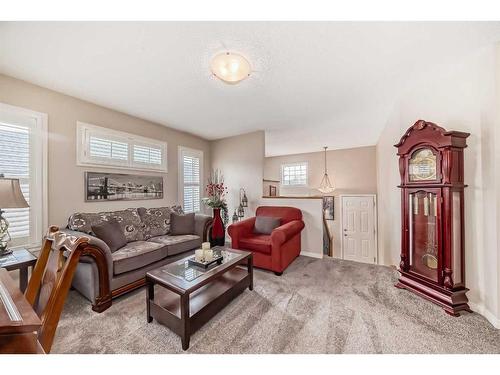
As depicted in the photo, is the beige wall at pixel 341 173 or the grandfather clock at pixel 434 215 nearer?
the grandfather clock at pixel 434 215

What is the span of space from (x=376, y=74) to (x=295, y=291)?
8.47 feet

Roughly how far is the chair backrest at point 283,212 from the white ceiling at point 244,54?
168cm

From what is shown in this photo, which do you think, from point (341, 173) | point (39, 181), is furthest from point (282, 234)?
point (341, 173)

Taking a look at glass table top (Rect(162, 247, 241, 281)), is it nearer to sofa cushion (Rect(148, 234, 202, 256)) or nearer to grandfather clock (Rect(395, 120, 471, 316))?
sofa cushion (Rect(148, 234, 202, 256))

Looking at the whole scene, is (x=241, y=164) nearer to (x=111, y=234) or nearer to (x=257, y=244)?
(x=257, y=244)

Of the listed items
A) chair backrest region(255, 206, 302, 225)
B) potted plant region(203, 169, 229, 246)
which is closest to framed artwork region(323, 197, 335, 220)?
chair backrest region(255, 206, 302, 225)

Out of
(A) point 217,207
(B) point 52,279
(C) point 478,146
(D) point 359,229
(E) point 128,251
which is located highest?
(C) point 478,146

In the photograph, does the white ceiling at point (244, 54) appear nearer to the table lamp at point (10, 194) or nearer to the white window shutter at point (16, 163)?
the white window shutter at point (16, 163)

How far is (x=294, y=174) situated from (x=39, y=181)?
5.60m

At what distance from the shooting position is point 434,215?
2.12 m

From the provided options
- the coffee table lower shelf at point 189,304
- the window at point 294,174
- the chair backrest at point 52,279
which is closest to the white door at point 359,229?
the window at point 294,174

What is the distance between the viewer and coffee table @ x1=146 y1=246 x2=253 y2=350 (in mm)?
1536

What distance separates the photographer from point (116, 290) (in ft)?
6.95

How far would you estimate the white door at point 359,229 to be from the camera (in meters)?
4.87
